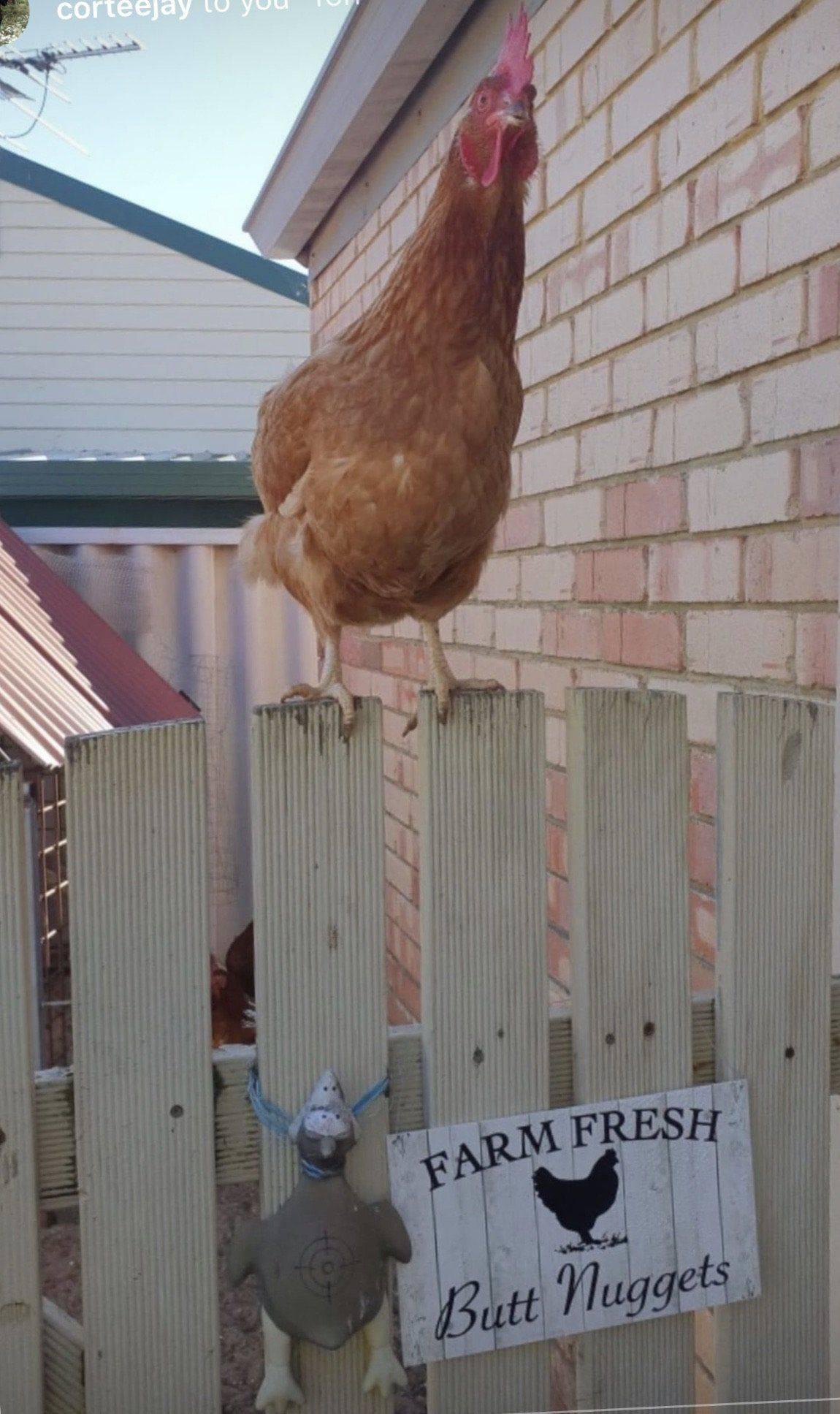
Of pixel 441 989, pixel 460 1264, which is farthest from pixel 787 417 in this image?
pixel 460 1264

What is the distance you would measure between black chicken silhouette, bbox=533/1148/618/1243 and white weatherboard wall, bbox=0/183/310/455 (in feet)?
19.0

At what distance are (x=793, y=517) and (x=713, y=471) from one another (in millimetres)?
232

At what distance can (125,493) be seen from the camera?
4.41 m

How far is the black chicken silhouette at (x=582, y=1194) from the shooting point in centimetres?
102

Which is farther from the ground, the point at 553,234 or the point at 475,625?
the point at 553,234

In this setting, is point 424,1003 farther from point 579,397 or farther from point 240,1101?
point 579,397

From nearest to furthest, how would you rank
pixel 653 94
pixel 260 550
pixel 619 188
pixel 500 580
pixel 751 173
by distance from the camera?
1. pixel 260 550
2. pixel 751 173
3. pixel 653 94
4. pixel 619 188
5. pixel 500 580

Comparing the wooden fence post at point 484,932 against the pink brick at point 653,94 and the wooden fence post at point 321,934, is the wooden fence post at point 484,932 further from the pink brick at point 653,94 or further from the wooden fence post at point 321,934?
the pink brick at point 653,94

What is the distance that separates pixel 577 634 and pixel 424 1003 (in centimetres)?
123

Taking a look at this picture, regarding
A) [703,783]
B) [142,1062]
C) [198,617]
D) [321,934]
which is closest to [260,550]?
[321,934]

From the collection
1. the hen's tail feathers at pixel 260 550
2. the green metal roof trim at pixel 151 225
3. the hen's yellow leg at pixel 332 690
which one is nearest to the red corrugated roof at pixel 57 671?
the hen's tail feathers at pixel 260 550

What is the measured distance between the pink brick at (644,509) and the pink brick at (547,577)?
0.57 feet

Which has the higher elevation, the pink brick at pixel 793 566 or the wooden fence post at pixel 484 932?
the pink brick at pixel 793 566

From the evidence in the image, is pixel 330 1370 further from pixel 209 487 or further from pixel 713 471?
pixel 209 487
